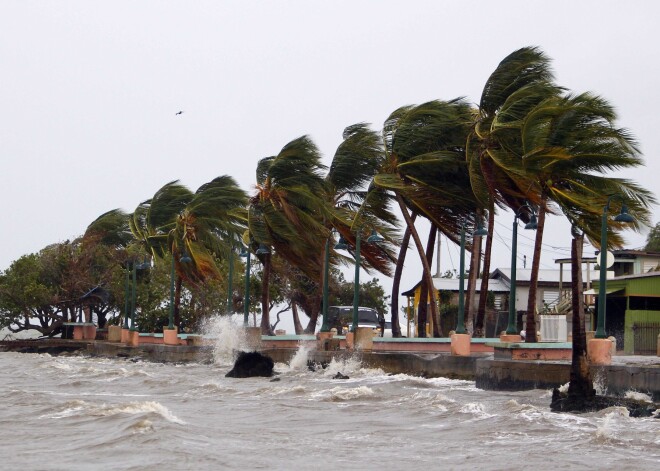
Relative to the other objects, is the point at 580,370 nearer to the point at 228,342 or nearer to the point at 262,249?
the point at 262,249

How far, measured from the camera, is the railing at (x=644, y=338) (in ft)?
118

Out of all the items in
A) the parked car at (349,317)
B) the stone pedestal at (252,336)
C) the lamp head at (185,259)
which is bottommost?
the stone pedestal at (252,336)

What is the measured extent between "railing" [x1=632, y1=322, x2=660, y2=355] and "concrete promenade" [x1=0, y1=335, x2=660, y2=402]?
570cm

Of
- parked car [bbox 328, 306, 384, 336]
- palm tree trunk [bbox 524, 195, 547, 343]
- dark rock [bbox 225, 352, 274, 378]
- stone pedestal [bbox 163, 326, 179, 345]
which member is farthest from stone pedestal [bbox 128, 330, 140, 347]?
palm tree trunk [bbox 524, 195, 547, 343]

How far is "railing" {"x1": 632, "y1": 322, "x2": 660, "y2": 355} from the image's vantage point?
3606 centimetres

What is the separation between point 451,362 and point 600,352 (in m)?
7.17

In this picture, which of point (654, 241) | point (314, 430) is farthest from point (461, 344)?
point (654, 241)

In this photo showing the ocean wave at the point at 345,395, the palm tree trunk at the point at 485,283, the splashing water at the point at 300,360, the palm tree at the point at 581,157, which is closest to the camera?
the ocean wave at the point at 345,395

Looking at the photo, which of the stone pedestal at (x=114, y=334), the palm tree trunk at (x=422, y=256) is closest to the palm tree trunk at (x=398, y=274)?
the palm tree trunk at (x=422, y=256)

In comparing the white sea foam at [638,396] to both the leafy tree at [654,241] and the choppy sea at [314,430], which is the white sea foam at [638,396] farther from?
the leafy tree at [654,241]

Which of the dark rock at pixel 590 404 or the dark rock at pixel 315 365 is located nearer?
the dark rock at pixel 590 404

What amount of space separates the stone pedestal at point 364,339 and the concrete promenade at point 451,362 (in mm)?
336

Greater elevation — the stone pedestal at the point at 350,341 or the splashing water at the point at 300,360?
the stone pedestal at the point at 350,341

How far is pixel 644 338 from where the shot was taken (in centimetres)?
3631
